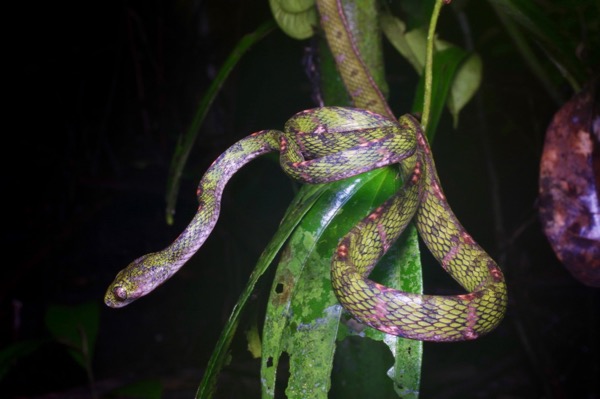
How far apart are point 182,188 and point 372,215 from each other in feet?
8.33

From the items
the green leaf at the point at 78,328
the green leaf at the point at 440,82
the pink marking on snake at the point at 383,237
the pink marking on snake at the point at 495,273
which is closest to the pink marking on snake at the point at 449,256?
the pink marking on snake at the point at 495,273

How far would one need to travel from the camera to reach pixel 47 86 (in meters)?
4.04

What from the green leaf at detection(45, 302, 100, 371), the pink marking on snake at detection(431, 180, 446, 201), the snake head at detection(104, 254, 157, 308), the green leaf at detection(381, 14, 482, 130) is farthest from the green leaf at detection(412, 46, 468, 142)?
the green leaf at detection(45, 302, 100, 371)

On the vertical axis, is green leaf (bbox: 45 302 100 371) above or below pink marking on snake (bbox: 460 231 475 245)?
below

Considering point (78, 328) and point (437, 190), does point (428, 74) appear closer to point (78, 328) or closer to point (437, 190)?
point (437, 190)

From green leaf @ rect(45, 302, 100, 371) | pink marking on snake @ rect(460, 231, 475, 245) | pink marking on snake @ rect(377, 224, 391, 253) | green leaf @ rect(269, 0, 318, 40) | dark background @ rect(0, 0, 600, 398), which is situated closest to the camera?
pink marking on snake @ rect(377, 224, 391, 253)

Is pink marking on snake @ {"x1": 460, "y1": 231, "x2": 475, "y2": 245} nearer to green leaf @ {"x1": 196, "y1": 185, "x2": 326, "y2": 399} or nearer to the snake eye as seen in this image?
green leaf @ {"x1": 196, "y1": 185, "x2": 326, "y2": 399}

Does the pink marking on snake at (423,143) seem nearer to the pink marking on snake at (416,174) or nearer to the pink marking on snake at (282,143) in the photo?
the pink marking on snake at (416,174)

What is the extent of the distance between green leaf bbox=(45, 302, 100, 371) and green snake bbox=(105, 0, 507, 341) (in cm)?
58

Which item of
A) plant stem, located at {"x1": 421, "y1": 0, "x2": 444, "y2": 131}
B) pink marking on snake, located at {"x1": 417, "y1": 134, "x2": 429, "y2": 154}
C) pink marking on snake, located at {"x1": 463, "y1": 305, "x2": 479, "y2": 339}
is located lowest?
pink marking on snake, located at {"x1": 463, "y1": 305, "x2": 479, "y2": 339}

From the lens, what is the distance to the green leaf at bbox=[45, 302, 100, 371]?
7.73 feet

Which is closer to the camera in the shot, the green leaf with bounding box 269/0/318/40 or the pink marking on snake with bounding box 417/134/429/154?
the pink marking on snake with bounding box 417/134/429/154

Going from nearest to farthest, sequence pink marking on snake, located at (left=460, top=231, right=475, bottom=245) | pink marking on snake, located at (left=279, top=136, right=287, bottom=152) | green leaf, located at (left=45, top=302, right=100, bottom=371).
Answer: pink marking on snake, located at (left=460, top=231, right=475, bottom=245), pink marking on snake, located at (left=279, top=136, right=287, bottom=152), green leaf, located at (left=45, top=302, right=100, bottom=371)

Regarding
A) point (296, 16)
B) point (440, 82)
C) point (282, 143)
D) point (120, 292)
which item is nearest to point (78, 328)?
point (120, 292)
